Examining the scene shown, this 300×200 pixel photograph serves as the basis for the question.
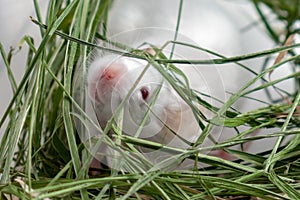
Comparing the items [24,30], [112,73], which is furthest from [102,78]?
[24,30]

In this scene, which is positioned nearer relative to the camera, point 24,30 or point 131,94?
point 131,94

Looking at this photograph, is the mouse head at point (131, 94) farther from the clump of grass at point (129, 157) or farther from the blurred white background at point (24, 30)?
the blurred white background at point (24, 30)

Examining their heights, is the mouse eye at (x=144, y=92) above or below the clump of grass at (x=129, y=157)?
above

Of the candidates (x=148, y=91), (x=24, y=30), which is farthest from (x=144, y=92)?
(x=24, y=30)

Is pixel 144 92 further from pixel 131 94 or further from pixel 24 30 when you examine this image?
pixel 24 30

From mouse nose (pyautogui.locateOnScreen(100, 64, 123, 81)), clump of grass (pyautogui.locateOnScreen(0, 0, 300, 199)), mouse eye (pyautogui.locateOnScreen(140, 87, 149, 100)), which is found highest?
mouse nose (pyautogui.locateOnScreen(100, 64, 123, 81))

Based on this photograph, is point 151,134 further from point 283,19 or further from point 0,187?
point 283,19

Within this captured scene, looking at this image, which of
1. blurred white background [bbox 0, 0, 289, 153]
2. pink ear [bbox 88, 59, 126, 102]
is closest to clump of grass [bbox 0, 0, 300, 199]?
pink ear [bbox 88, 59, 126, 102]

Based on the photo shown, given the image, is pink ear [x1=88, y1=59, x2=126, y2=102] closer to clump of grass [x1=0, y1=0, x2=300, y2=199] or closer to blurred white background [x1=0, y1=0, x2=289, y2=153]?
clump of grass [x1=0, y1=0, x2=300, y2=199]

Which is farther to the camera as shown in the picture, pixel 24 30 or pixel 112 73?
pixel 24 30

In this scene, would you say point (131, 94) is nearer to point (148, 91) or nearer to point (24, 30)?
point (148, 91)

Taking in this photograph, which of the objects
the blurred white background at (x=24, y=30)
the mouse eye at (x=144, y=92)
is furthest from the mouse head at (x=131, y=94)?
the blurred white background at (x=24, y=30)
